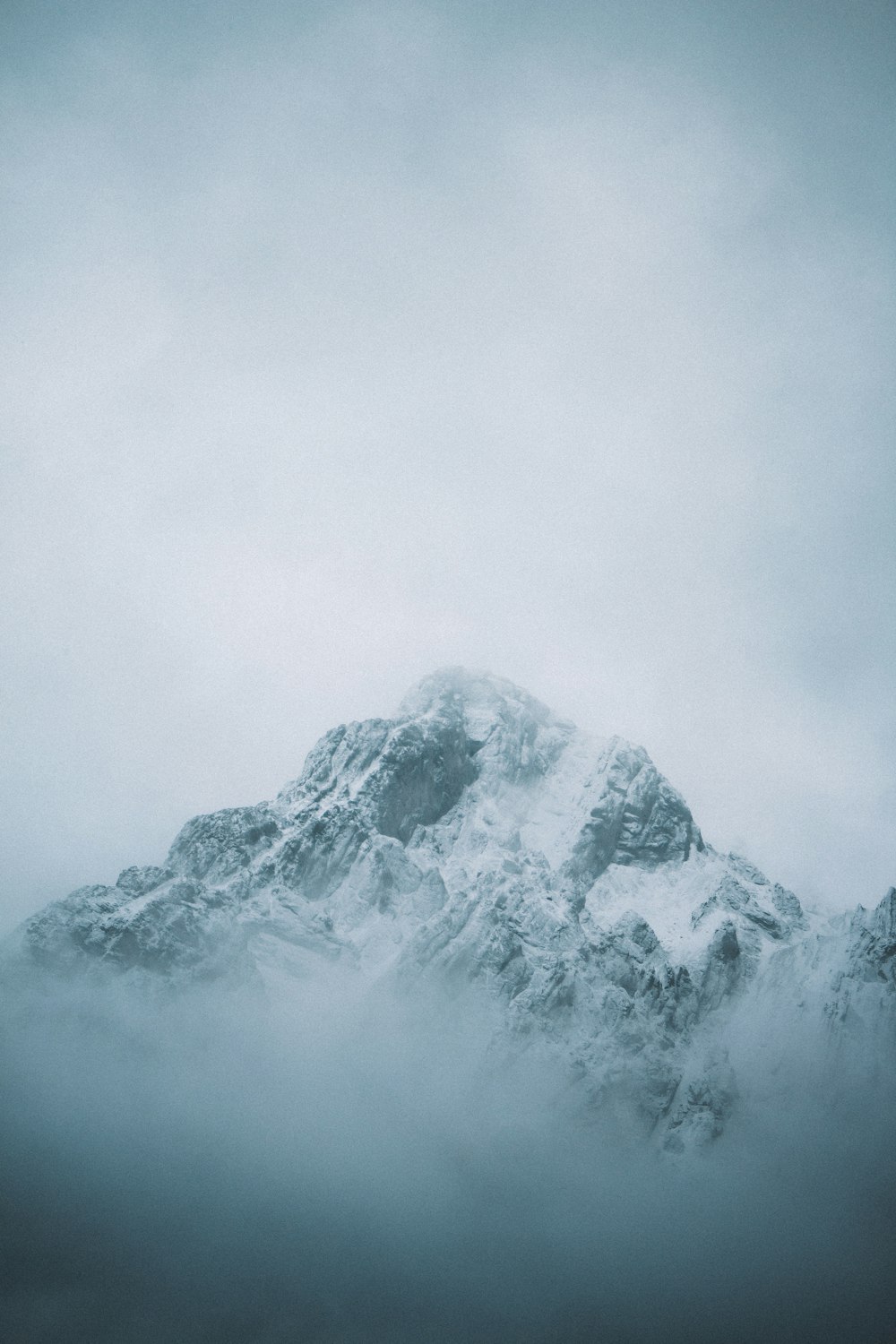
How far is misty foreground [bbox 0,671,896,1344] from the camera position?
13175 centimetres

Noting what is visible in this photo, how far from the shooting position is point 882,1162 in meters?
140

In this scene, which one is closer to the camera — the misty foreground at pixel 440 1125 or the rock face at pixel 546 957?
the misty foreground at pixel 440 1125

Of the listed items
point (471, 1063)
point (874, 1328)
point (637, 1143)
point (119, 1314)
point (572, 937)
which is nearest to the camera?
point (874, 1328)

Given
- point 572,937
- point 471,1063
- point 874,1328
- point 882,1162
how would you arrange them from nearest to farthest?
1. point 874,1328
2. point 882,1162
3. point 471,1063
4. point 572,937

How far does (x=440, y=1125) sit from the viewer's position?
158500 mm

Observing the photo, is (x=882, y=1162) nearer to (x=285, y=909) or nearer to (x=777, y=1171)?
(x=777, y=1171)

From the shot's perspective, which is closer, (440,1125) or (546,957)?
(440,1125)

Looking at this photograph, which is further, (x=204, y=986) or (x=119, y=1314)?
(x=204, y=986)

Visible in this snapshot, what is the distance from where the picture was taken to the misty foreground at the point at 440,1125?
131750mm

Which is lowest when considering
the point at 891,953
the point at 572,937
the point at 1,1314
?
the point at 1,1314

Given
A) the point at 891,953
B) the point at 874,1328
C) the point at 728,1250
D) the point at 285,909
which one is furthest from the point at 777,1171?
the point at 285,909

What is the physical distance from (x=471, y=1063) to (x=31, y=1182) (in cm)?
8261

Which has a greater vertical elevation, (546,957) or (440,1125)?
(546,957)

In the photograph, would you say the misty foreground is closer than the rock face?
Yes
